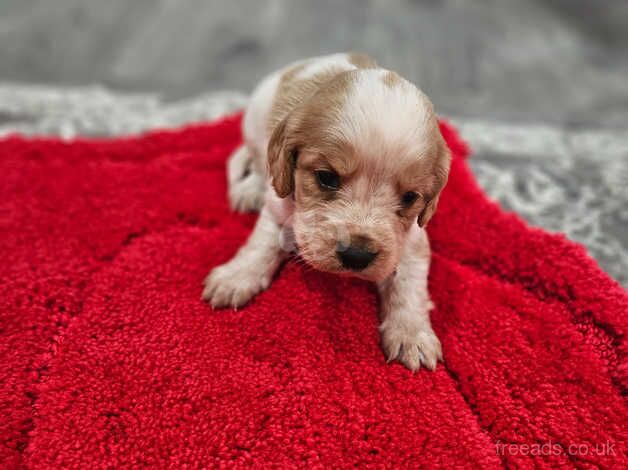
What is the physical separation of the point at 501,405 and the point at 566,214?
1827mm

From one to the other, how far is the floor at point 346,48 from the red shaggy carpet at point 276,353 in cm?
208

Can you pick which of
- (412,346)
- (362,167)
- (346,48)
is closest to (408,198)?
(362,167)

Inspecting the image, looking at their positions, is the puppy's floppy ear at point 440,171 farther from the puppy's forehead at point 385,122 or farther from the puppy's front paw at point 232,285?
the puppy's front paw at point 232,285

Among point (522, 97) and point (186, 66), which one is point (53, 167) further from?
point (522, 97)

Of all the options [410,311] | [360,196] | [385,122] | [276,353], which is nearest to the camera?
[385,122]

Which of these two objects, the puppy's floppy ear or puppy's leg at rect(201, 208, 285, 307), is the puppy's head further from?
puppy's leg at rect(201, 208, 285, 307)

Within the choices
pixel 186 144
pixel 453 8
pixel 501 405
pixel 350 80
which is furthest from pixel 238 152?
pixel 453 8

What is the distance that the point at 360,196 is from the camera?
6.37ft

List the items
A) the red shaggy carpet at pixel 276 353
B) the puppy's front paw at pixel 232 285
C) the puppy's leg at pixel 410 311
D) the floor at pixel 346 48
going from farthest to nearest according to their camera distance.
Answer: the floor at pixel 346 48, the puppy's front paw at pixel 232 285, the puppy's leg at pixel 410 311, the red shaggy carpet at pixel 276 353

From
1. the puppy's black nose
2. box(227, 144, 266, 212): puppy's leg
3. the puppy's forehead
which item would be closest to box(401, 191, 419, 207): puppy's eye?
the puppy's forehead

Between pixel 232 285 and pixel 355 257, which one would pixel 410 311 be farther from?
pixel 232 285

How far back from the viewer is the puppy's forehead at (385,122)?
6.02ft

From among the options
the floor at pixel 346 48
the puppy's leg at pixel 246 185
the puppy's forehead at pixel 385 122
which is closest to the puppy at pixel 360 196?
the puppy's forehead at pixel 385 122

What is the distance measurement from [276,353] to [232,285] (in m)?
0.38
